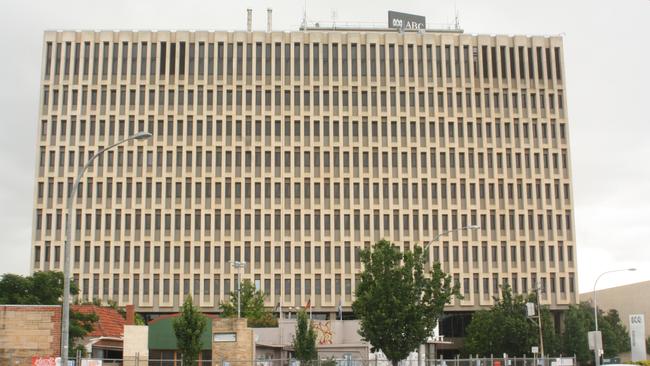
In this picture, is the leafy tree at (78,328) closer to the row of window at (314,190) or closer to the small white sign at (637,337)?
the small white sign at (637,337)

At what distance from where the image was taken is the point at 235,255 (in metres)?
97.2

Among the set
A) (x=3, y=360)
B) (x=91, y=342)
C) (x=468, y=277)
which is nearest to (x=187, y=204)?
(x=468, y=277)

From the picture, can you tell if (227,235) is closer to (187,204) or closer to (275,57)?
(187,204)

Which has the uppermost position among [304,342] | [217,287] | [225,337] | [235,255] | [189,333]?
[235,255]

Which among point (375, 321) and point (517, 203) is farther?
point (517, 203)

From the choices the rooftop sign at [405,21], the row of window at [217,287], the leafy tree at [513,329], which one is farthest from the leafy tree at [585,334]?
the rooftop sign at [405,21]

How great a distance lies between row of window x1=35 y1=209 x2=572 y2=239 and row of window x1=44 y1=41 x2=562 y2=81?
16.2 m

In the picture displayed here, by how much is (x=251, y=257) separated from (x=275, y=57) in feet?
77.0

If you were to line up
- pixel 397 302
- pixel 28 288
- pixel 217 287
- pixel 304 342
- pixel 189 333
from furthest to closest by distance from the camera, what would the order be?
pixel 217 287 → pixel 28 288 → pixel 304 342 → pixel 397 302 → pixel 189 333

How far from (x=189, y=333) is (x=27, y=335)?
755 centimetres

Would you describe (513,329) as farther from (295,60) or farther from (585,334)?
(295,60)

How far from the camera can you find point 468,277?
98.2m

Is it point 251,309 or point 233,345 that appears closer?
point 233,345

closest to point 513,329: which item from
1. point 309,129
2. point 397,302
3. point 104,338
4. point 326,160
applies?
point 397,302
